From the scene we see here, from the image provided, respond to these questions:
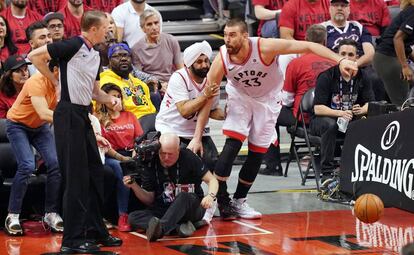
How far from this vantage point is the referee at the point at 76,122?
27.7ft

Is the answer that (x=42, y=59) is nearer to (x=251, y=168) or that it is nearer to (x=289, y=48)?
(x=289, y=48)

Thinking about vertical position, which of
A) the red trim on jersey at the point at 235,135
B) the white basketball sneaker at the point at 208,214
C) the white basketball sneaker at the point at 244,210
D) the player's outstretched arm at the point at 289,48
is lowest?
the white basketball sneaker at the point at 244,210

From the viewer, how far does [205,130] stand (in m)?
10.5

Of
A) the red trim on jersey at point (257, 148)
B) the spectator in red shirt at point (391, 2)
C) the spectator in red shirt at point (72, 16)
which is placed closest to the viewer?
the red trim on jersey at point (257, 148)

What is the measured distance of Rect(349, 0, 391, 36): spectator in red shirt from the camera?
45.8 feet

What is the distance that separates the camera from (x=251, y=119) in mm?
10391

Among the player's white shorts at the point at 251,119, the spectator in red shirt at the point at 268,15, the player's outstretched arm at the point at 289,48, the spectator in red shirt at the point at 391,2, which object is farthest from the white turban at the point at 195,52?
the spectator in red shirt at the point at 391,2

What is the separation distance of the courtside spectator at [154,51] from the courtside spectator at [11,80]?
249cm

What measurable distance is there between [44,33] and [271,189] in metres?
3.26

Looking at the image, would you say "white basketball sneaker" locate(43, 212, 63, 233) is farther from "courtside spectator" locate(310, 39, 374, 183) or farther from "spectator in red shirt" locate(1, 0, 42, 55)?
"courtside spectator" locate(310, 39, 374, 183)

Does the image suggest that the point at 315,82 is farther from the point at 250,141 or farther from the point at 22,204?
the point at 22,204

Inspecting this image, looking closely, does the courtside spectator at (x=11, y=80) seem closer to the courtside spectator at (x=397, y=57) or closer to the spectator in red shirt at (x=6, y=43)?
the spectator in red shirt at (x=6, y=43)

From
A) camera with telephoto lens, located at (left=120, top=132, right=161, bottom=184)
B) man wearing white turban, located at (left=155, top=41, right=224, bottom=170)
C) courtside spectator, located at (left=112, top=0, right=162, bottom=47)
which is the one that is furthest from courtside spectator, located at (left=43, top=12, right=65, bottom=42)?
camera with telephoto lens, located at (left=120, top=132, right=161, bottom=184)

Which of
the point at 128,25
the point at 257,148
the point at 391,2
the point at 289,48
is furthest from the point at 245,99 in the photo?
the point at 391,2
